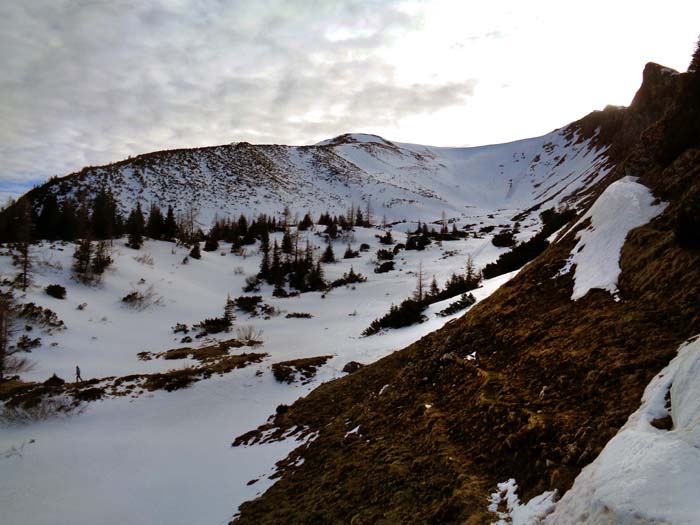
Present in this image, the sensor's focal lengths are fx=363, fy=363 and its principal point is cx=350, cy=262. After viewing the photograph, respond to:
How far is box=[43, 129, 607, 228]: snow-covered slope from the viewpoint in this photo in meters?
77.6

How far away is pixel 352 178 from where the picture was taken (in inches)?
4547

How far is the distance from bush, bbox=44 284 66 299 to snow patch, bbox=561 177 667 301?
112 ft

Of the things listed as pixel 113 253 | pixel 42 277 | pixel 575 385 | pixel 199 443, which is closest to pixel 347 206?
pixel 113 253

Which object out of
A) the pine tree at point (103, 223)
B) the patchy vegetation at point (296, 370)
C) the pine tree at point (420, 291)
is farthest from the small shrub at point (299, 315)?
the pine tree at point (103, 223)

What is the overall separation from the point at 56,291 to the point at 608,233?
1383 inches

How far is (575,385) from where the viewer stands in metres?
4.75

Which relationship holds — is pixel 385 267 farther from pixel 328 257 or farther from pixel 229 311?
pixel 229 311

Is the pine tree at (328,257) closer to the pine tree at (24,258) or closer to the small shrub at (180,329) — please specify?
the small shrub at (180,329)

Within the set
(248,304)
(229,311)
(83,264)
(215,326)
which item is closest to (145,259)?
(83,264)

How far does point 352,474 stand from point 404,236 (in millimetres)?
66309

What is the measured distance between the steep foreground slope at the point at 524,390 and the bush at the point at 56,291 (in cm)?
2840

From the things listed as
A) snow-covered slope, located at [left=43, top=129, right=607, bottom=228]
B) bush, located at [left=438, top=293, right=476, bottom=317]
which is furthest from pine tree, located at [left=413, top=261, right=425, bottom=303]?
snow-covered slope, located at [left=43, top=129, right=607, bottom=228]

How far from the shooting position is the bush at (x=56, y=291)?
2809 cm

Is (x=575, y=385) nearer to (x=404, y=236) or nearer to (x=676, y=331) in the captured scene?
(x=676, y=331)
